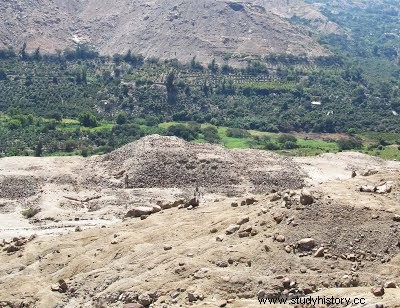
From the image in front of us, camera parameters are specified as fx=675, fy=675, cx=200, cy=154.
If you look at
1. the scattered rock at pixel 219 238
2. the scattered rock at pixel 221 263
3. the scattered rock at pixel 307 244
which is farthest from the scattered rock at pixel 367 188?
the scattered rock at pixel 221 263

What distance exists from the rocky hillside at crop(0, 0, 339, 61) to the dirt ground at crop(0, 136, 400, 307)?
9023cm

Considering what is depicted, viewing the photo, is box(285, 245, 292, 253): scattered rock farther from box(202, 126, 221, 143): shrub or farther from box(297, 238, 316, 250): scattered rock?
box(202, 126, 221, 143): shrub

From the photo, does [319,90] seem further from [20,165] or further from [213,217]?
[213,217]

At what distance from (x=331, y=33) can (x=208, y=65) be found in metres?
77.0

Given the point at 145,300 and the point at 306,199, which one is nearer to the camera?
the point at 145,300

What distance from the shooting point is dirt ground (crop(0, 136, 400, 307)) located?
21375mm

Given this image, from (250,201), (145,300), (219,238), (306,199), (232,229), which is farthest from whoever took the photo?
(250,201)

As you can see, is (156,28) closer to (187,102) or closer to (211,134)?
(187,102)

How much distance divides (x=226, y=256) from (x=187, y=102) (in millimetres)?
73689

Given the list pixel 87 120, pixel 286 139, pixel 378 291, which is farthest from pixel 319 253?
pixel 87 120

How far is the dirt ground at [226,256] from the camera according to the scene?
70.1ft

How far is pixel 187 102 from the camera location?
95.9 metres

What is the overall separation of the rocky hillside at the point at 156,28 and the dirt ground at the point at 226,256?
3552 inches

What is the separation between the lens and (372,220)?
23641 mm
